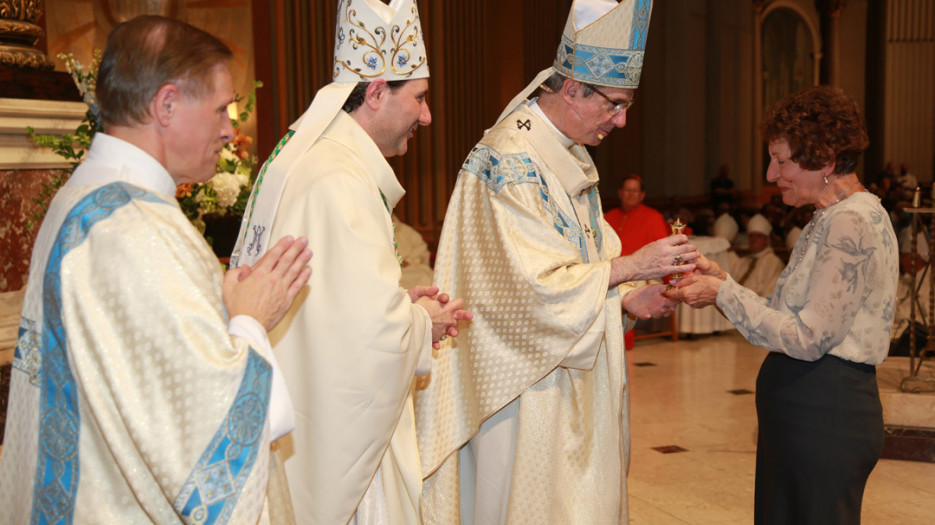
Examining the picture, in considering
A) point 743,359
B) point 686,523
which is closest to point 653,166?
point 743,359

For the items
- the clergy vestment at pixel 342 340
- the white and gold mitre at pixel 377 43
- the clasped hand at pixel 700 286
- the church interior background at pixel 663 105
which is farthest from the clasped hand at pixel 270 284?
the church interior background at pixel 663 105

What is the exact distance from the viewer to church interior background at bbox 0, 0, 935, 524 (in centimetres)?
342

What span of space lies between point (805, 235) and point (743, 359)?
17.3 ft

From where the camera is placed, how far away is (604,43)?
2.81m

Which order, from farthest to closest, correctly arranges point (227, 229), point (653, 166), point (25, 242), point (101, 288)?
point (653, 166)
point (227, 229)
point (25, 242)
point (101, 288)

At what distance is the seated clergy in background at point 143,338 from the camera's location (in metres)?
1.46

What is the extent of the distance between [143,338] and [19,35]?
7.85ft

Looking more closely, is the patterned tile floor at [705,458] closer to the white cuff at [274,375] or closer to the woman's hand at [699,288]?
the woman's hand at [699,288]

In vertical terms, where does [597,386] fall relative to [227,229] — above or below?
below

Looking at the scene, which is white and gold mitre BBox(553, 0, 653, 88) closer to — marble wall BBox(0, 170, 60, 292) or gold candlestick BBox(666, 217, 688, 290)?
gold candlestick BBox(666, 217, 688, 290)

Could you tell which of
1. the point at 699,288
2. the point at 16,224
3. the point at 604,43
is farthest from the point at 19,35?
the point at 699,288

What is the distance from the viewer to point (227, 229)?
389cm

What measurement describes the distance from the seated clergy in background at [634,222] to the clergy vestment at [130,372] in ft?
21.4

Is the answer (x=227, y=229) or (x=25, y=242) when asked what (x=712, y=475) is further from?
(x=25, y=242)
